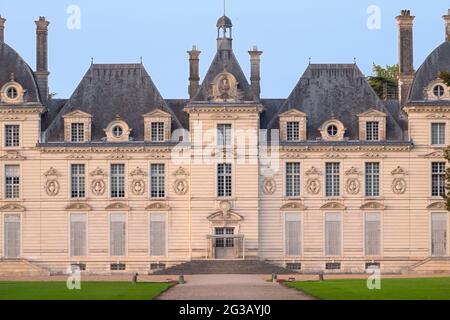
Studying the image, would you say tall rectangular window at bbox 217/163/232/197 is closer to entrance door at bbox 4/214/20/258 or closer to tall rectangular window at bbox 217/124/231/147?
tall rectangular window at bbox 217/124/231/147

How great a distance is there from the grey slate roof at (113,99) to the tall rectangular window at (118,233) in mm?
4120

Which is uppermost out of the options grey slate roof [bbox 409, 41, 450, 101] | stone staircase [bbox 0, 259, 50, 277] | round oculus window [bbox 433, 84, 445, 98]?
grey slate roof [bbox 409, 41, 450, 101]

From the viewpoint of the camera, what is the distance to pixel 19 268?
78.4 m

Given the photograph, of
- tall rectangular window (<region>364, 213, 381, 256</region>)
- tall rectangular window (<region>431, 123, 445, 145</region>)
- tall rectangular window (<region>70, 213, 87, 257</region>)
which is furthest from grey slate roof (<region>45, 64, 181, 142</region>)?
tall rectangular window (<region>431, 123, 445, 145</region>)

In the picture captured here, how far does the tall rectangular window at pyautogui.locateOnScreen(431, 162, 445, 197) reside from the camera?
79.3 m

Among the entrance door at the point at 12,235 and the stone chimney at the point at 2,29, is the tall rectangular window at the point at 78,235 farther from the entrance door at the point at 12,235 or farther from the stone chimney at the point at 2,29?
the stone chimney at the point at 2,29

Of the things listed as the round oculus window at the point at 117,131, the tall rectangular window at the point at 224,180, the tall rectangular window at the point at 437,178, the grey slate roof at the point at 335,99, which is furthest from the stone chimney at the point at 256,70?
the tall rectangular window at the point at 437,178

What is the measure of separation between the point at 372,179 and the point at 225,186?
7454 mm

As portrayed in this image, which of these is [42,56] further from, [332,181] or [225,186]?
[332,181]

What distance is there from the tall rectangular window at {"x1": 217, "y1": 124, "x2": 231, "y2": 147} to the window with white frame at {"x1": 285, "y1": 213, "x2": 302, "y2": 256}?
483cm

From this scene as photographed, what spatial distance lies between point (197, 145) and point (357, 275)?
36.8 feet
